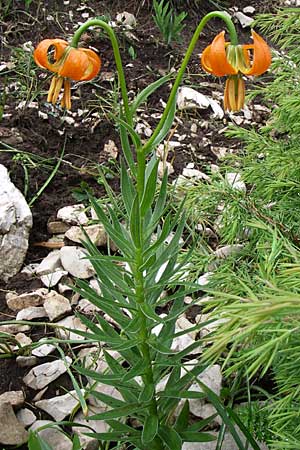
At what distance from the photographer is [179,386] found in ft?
4.88

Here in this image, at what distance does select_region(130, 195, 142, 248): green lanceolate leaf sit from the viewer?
1.25 metres

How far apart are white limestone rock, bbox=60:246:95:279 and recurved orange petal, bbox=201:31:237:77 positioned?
95 cm

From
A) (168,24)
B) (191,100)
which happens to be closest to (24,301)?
(191,100)

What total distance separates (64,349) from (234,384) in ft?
1.54

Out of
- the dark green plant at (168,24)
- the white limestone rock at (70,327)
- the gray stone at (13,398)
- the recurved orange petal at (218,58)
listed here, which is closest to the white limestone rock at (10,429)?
the gray stone at (13,398)

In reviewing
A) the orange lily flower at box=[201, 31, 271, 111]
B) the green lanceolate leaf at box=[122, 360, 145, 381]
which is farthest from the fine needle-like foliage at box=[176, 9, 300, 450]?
the orange lily flower at box=[201, 31, 271, 111]

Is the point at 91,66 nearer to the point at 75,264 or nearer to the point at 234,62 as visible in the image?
the point at 234,62

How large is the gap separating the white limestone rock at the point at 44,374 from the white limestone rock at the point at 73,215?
537mm

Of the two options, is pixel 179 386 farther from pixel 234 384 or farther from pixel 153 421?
pixel 234 384

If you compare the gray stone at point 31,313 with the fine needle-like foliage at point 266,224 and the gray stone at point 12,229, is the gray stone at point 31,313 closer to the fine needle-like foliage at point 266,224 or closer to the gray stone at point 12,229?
the gray stone at point 12,229

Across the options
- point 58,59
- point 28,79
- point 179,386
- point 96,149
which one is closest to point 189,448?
point 179,386

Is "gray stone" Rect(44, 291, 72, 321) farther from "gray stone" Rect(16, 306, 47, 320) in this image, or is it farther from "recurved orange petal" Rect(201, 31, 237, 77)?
"recurved orange petal" Rect(201, 31, 237, 77)

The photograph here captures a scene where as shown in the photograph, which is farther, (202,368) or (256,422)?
(256,422)

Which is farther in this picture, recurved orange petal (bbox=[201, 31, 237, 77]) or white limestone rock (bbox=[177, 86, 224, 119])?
white limestone rock (bbox=[177, 86, 224, 119])
